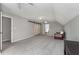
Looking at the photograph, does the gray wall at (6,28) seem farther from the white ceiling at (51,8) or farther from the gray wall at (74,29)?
the gray wall at (74,29)

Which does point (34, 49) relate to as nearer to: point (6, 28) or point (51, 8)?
point (51, 8)

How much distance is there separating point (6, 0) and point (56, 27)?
12266 mm

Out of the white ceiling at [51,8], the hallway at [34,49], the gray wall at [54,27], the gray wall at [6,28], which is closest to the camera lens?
the white ceiling at [51,8]

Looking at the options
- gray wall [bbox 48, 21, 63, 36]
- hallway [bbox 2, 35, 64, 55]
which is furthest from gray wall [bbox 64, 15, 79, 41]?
gray wall [bbox 48, 21, 63, 36]

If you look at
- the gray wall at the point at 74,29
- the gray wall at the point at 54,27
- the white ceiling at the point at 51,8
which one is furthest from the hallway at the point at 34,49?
the gray wall at the point at 54,27

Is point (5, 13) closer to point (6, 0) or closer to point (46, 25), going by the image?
point (6, 0)

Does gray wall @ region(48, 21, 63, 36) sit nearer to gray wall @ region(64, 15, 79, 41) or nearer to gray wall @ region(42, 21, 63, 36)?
gray wall @ region(42, 21, 63, 36)

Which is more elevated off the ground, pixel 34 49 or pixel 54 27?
pixel 54 27

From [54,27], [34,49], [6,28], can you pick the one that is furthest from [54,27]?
[34,49]

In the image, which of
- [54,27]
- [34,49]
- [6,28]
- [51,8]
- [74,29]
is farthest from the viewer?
[54,27]

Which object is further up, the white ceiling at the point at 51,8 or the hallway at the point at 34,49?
the white ceiling at the point at 51,8

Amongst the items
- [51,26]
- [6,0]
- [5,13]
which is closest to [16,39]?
[5,13]

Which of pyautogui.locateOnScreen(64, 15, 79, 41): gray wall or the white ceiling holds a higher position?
the white ceiling

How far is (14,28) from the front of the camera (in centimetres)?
674
